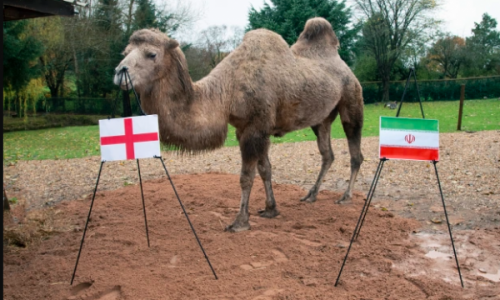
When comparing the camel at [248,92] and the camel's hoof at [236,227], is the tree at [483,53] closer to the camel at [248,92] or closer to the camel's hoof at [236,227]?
the camel at [248,92]

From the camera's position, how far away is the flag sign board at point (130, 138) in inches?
150

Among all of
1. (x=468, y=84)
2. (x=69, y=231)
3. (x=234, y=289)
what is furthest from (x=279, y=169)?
(x=468, y=84)

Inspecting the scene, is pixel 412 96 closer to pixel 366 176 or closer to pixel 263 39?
pixel 366 176

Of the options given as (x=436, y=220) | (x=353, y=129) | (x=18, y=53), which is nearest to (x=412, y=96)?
(x=18, y=53)

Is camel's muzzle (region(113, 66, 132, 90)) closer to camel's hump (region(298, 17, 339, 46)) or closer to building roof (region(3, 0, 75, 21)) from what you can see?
building roof (region(3, 0, 75, 21))

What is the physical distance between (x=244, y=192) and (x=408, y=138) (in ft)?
6.60

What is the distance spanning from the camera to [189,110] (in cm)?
447

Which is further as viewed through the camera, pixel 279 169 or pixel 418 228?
pixel 279 169

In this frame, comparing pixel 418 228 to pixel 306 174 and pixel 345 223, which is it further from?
pixel 306 174

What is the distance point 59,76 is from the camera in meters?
30.0

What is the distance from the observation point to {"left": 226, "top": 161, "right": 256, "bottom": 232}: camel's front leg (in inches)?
195

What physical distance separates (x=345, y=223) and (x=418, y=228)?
0.89 metres

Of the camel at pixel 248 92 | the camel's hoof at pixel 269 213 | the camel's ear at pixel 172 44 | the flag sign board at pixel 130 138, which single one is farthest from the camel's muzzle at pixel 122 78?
the camel's hoof at pixel 269 213

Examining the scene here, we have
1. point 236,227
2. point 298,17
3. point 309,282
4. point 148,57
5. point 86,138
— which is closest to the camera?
point 309,282
